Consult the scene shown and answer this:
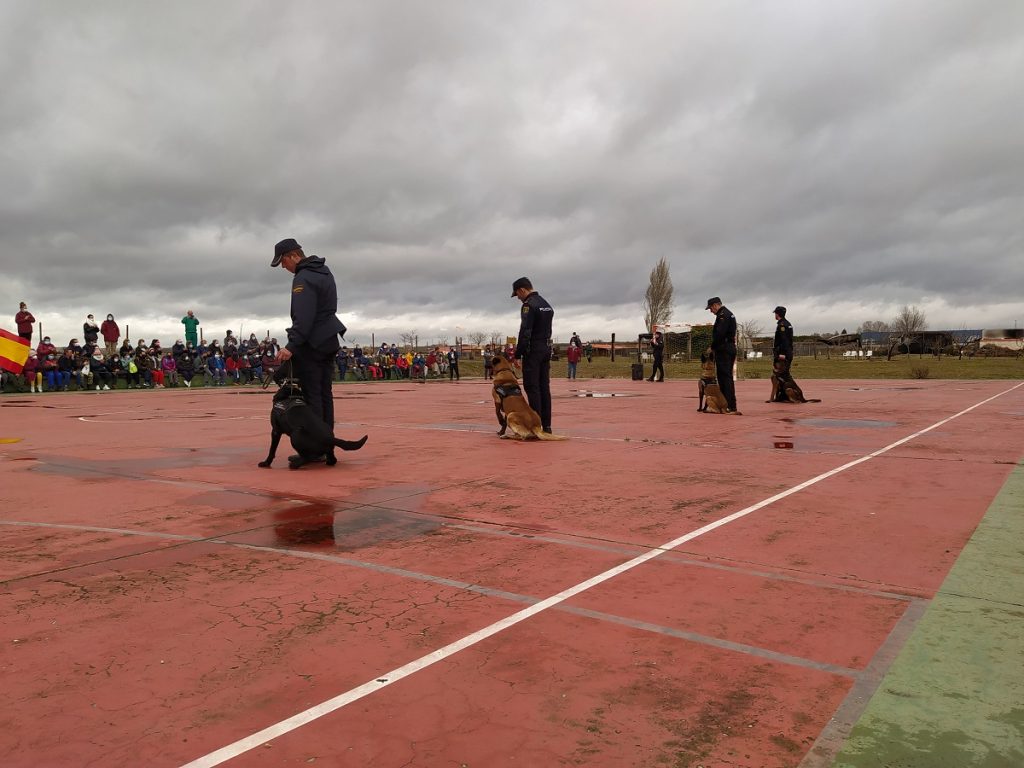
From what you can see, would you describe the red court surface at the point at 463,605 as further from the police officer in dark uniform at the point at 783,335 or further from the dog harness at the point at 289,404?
the police officer in dark uniform at the point at 783,335

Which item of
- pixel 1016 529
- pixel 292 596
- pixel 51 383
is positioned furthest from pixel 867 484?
pixel 51 383

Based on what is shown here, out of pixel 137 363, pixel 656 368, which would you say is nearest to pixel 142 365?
pixel 137 363

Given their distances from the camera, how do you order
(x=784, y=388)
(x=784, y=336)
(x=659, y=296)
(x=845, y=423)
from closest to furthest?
1. (x=845, y=423)
2. (x=784, y=336)
3. (x=784, y=388)
4. (x=659, y=296)

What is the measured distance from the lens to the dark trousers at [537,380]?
949cm

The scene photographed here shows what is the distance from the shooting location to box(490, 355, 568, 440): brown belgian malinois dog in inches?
359

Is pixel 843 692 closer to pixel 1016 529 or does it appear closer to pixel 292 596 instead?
pixel 292 596

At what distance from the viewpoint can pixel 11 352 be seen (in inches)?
487

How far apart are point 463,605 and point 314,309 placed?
16.0 ft

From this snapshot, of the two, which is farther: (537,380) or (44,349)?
(44,349)

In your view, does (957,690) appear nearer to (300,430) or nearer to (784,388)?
(300,430)

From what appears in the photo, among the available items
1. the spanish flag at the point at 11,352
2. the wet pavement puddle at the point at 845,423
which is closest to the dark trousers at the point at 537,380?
the wet pavement puddle at the point at 845,423

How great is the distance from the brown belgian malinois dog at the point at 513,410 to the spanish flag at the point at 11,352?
879 centimetres

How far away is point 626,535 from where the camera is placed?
4.38 m

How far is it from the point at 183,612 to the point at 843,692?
266 cm
